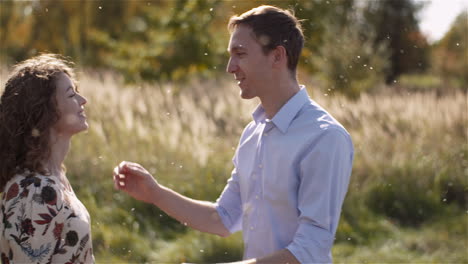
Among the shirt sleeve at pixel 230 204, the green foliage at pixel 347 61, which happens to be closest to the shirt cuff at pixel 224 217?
the shirt sleeve at pixel 230 204

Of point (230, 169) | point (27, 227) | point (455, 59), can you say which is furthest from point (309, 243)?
point (455, 59)

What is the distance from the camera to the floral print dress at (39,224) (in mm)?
2684

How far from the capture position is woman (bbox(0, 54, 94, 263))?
8.85ft

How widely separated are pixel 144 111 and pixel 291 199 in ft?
20.8

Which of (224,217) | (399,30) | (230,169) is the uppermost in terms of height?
(224,217)

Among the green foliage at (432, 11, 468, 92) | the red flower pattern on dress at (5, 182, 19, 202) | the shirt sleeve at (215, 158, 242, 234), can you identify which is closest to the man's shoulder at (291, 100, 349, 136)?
the shirt sleeve at (215, 158, 242, 234)

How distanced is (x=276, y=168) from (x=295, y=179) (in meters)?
0.10

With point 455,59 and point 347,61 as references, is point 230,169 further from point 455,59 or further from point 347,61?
point 455,59

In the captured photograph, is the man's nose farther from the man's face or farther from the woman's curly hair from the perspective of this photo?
the woman's curly hair

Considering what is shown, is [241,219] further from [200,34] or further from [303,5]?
[200,34]

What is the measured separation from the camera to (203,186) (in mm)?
7457

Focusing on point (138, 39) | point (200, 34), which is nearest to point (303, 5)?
point (200, 34)

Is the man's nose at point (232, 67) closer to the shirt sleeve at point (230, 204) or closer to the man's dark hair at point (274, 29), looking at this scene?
the man's dark hair at point (274, 29)

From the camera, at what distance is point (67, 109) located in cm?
296
